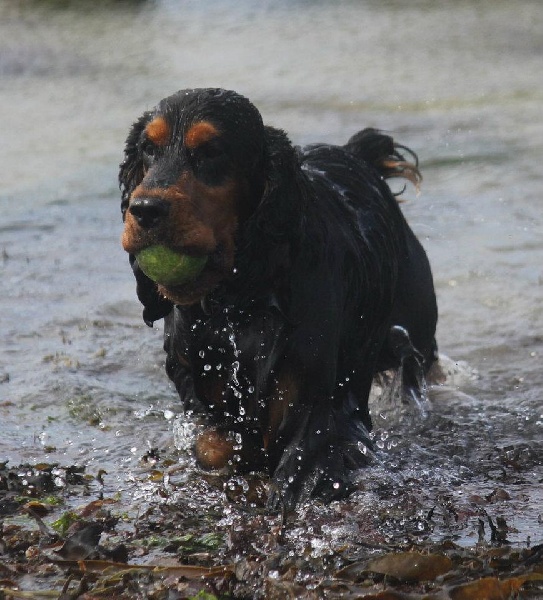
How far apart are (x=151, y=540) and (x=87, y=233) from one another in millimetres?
5144

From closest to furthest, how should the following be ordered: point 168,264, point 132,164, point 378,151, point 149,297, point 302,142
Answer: point 168,264, point 132,164, point 149,297, point 378,151, point 302,142

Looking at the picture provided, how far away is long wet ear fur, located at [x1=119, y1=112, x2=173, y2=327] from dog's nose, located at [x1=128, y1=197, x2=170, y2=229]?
44cm

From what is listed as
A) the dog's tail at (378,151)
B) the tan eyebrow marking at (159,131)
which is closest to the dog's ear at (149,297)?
the tan eyebrow marking at (159,131)

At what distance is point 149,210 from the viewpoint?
4168 millimetres

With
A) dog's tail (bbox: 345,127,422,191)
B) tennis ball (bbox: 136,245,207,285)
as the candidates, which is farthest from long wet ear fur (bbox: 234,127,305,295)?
dog's tail (bbox: 345,127,422,191)

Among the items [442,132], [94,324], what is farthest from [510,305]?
[442,132]

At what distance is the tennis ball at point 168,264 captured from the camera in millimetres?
4250

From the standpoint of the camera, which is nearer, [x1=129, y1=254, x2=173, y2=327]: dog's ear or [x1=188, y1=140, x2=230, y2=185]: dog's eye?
[x1=188, y1=140, x2=230, y2=185]: dog's eye

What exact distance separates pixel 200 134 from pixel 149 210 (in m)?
0.38

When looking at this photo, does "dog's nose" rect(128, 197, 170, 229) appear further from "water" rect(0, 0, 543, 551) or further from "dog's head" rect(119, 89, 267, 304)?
"water" rect(0, 0, 543, 551)

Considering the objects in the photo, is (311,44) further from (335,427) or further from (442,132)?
(335,427)

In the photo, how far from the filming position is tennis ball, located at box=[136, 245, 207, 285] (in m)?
4.25

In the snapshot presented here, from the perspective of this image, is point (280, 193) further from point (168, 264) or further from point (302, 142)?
point (302, 142)

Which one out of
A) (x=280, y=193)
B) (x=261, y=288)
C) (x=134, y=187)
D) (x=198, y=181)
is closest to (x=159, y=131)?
(x=198, y=181)
